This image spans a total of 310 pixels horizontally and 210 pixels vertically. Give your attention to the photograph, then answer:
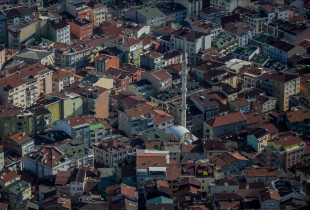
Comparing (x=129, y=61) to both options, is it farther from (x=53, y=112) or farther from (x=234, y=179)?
(x=234, y=179)

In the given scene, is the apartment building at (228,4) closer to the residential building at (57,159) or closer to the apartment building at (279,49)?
the apartment building at (279,49)

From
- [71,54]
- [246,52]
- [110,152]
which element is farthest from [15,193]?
[246,52]

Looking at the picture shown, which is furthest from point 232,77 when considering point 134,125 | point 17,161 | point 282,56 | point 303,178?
point 17,161

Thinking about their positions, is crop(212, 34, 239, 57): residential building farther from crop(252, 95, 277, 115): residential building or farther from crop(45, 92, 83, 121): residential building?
crop(45, 92, 83, 121): residential building

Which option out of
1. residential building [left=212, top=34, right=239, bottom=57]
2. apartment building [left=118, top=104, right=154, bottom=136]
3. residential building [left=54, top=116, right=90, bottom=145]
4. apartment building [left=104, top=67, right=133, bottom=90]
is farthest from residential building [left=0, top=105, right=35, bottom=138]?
residential building [left=212, top=34, right=239, bottom=57]

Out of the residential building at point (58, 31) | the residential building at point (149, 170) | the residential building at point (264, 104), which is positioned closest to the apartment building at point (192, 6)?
the residential building at point (58, 31)

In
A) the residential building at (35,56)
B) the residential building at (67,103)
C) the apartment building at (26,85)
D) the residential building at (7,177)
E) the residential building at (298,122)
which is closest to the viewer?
the residential building at (7,177)
